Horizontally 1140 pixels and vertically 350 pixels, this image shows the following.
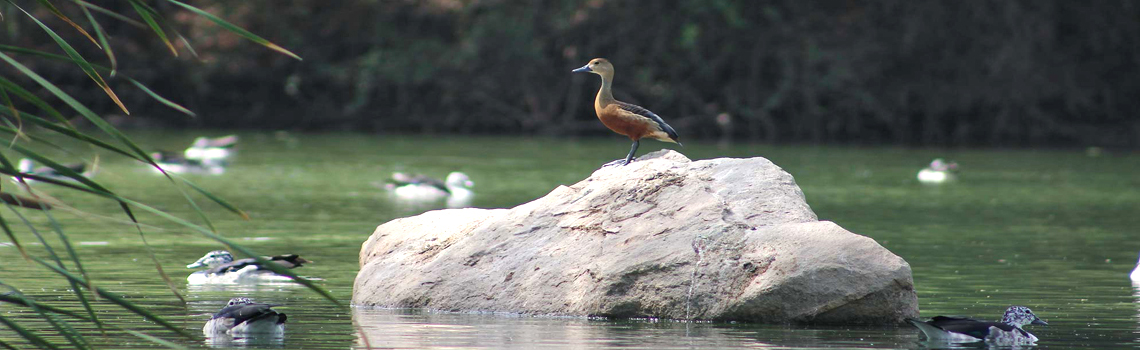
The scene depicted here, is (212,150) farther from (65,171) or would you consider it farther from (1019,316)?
(65,171)

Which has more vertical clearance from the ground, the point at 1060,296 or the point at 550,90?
the point at 550,90

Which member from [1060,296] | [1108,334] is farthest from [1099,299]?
[1108,334]

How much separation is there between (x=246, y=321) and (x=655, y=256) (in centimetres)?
227

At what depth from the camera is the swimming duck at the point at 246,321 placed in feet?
23.2

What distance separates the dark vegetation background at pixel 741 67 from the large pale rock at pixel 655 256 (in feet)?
110

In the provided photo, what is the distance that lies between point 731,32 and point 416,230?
35.5 meters

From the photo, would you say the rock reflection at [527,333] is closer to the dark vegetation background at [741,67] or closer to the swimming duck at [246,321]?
the swimming duck at [246,321]

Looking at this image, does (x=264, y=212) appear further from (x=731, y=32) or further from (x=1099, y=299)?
(x=731, y=32)

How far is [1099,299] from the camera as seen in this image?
937 centimetres

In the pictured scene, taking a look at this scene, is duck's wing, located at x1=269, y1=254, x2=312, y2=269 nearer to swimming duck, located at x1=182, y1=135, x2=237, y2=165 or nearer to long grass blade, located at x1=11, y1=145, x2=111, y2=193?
long grass blade, located at x1=11, y1=145, x2=111, y2=193

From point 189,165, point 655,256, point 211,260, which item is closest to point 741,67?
point 189,165

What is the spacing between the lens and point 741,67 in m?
44.1

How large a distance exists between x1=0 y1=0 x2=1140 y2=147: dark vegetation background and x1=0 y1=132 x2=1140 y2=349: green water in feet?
31.0

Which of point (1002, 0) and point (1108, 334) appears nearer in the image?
point (1108, 334)
